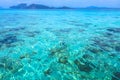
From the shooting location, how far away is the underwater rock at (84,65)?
4168 millimetres

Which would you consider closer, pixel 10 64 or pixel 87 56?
pixel 10 64

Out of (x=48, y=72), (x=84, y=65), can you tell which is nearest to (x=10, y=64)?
(x=48, y=72)

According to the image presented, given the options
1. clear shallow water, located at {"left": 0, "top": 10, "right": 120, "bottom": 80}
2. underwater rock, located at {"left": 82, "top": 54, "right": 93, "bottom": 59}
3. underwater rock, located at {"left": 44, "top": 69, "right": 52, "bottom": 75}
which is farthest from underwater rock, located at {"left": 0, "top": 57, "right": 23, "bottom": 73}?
Answer: underwater rock, located at {"left": 82, "top": 54, "right": 93, "bottom": 59}

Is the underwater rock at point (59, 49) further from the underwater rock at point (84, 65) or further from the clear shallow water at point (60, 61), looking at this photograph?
the underwater rock at point (84, 65)

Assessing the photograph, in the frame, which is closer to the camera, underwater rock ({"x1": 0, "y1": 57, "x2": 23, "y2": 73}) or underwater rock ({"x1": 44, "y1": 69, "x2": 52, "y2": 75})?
underwater rock ({"x1": 44, "y1": 69, "x2": 52, "y2": 75})

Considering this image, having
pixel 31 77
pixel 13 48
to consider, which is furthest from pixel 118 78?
pixel 13 48

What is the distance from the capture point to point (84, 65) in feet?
14.3

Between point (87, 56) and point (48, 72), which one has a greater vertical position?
point (87, 56)

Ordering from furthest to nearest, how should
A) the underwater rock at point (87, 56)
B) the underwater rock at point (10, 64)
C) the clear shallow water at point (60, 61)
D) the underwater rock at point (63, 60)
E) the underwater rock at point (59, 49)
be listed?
the underwater rock at point (59, 49) < the underwater rock at point (87, 56) < the underwater rock at point (63, 60) < the underwater rock at point (10, 64) < the clear shallow water at point (60, 61)

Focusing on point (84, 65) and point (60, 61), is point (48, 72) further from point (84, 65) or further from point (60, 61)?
point (84, 65)

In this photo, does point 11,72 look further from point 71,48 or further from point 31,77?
point 71,48

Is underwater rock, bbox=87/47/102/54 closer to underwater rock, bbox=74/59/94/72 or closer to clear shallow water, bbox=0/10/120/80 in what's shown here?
clear shallow water, bbox=0/10/120/80

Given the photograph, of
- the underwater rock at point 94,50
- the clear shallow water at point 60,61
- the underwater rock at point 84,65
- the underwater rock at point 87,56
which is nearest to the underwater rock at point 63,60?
the clear shallow water at point 60,61

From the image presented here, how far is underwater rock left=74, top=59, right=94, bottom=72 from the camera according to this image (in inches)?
164
